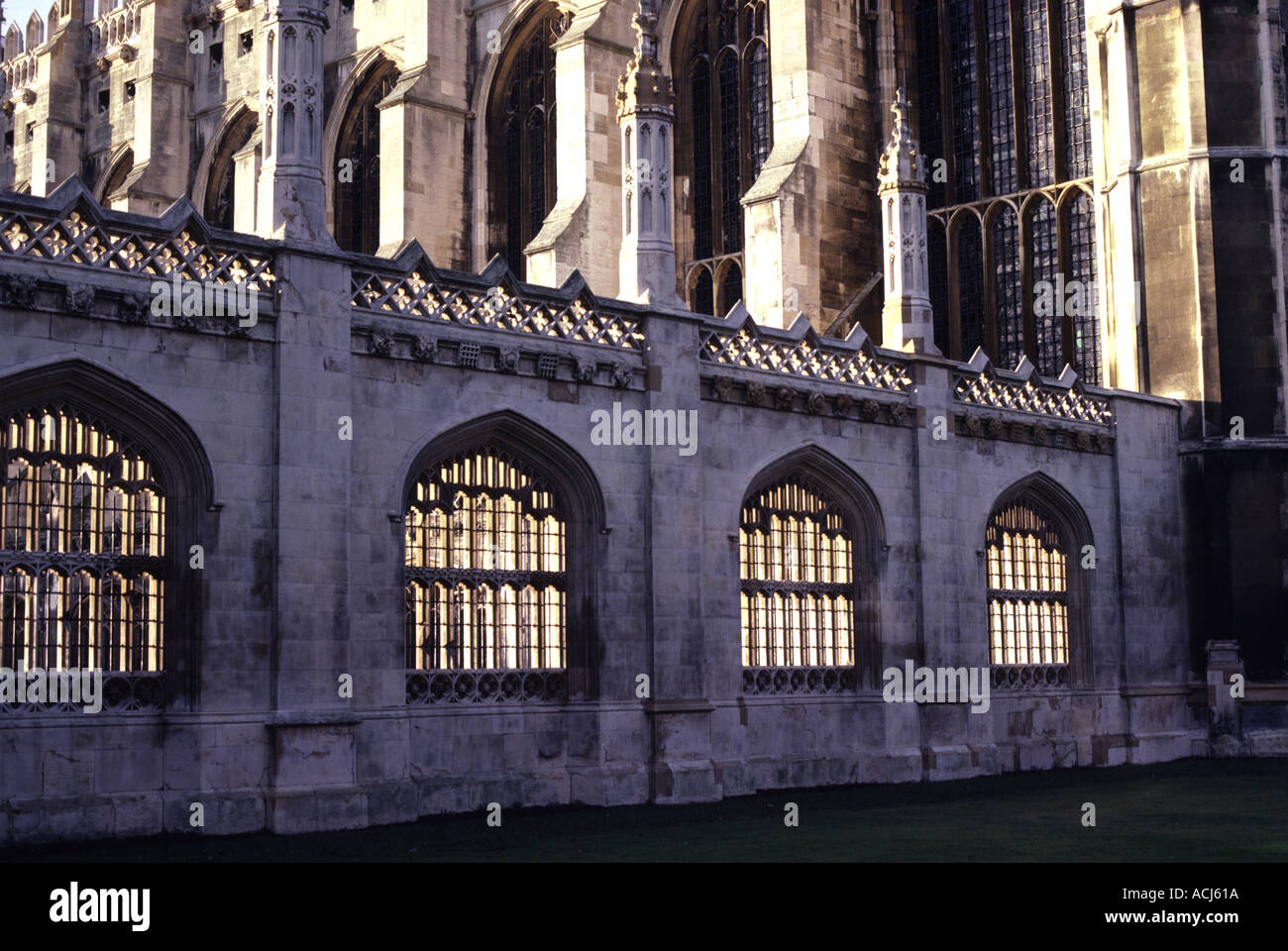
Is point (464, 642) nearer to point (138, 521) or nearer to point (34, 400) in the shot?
point (138, 521)

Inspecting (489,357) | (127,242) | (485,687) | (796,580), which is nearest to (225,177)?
(796,580)

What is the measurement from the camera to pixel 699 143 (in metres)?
35.8

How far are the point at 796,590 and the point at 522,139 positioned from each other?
65.7 feet

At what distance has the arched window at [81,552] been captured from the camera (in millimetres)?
Answer: 14516

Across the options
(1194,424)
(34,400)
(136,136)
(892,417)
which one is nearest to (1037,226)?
(1194,424)

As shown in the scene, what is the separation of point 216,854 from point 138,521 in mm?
3346

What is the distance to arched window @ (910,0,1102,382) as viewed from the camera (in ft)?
102

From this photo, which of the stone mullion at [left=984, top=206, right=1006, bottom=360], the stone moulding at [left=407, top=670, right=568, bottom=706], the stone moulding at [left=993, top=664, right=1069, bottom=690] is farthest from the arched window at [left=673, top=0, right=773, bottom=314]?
the stone moulding at [left=407, top=670, right=568, bottom=706]

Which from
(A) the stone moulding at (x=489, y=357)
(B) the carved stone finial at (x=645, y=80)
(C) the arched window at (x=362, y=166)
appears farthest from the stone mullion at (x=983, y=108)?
(A) the stone moulding at (x=489, y=357)

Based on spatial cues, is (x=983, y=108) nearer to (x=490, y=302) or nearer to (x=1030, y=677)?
(x=1030, y=677)

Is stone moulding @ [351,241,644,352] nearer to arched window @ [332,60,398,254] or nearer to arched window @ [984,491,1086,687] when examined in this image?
arched window @ [984,491,1086,687]

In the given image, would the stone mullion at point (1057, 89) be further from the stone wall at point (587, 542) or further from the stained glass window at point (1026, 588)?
the stained glass window at point (1026, 588)

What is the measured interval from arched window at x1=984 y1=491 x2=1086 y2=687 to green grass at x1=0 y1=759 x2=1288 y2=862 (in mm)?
4014

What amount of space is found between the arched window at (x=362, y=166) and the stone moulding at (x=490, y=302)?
906 inches
